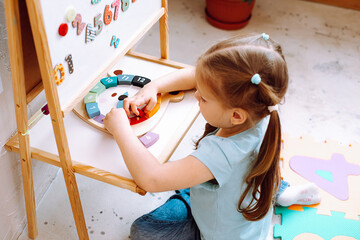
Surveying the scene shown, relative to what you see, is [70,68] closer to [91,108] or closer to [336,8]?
[91,108]

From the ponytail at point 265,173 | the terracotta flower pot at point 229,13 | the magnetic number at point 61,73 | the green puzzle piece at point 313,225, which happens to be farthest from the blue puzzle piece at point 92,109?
the terracotta flower pot at point 229,13

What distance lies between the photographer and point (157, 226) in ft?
3.53

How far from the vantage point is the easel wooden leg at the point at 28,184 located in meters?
0.89

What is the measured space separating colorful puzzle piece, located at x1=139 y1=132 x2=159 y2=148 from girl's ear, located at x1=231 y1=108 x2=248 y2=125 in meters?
0.23

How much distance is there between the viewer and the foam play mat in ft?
4.12

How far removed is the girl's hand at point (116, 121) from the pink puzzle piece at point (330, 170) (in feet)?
2.52

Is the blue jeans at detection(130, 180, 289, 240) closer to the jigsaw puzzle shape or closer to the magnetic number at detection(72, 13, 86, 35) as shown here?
the jigsaw puzzle shape

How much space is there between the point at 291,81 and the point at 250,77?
1.17 m

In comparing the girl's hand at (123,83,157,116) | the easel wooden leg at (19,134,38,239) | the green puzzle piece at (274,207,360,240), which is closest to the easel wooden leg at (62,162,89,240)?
the easel wooden leg at (19,134,38,239)

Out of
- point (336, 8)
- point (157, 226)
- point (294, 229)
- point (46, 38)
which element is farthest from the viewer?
point (336, 8)

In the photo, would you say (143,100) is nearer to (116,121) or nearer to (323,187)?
(116,121)

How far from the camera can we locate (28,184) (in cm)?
99

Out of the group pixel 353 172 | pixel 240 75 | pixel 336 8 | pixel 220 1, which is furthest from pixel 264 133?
pixel 336 8

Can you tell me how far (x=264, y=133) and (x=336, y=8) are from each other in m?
1.78
